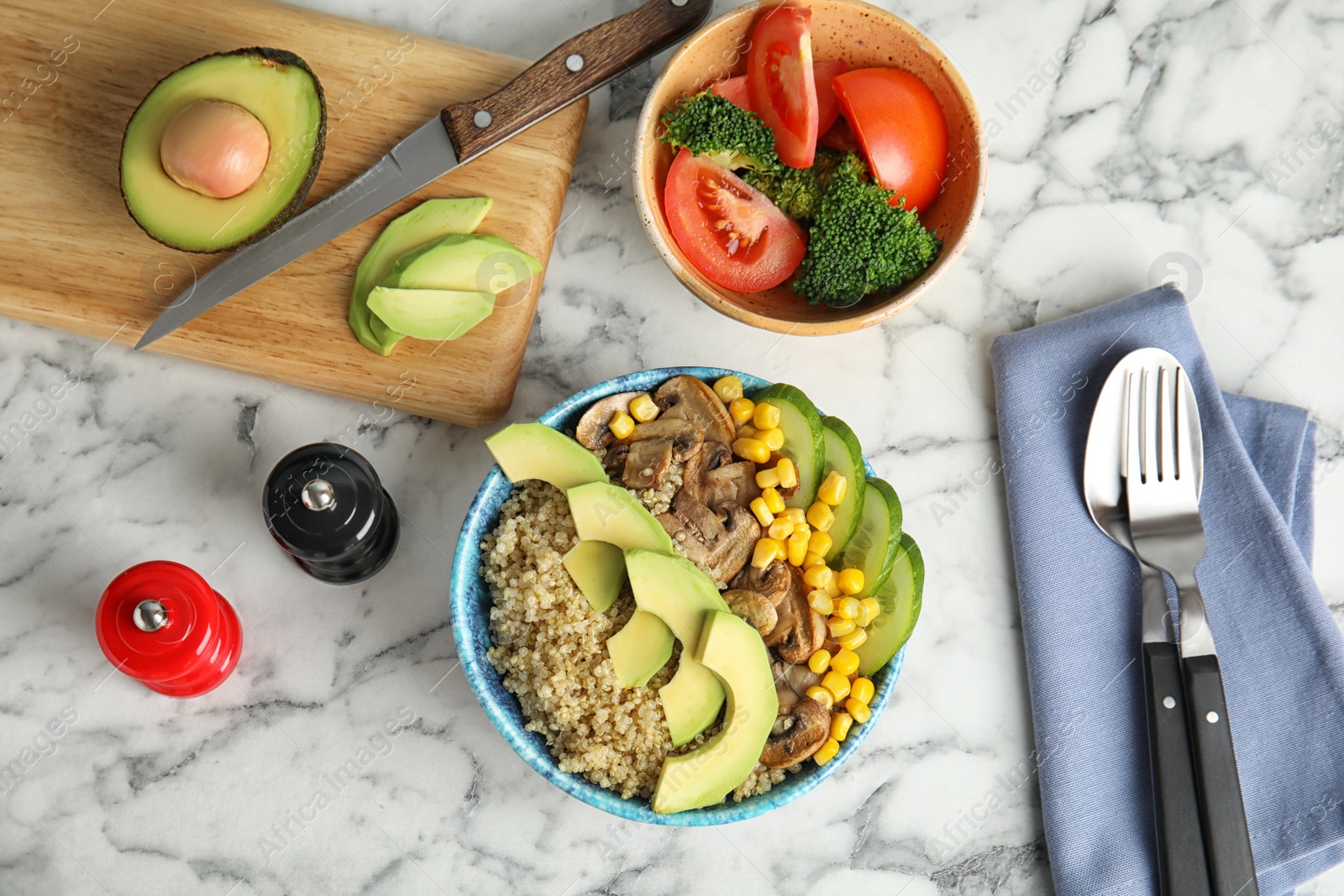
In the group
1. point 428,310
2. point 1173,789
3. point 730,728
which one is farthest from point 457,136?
point 1173,789

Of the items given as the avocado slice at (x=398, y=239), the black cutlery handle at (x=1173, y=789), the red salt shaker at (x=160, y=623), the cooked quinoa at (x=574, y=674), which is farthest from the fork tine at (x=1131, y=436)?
the red salt shaker at (x=160, y=623)

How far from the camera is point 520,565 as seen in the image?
1.65m

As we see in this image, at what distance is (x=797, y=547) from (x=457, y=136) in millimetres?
965

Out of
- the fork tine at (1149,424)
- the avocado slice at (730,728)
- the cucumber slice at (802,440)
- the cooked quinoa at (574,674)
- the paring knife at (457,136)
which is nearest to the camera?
the avocado slice at (730,728)

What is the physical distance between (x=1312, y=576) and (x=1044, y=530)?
56cm

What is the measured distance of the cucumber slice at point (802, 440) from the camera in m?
1.67

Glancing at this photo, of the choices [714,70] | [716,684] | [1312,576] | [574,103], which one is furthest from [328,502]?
[1312,576]

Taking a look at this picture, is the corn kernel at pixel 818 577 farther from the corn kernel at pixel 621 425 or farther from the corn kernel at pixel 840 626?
the corn kernel at pixel 621 425

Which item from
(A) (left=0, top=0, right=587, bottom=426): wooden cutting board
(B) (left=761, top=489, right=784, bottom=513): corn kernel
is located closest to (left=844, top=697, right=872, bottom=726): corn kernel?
(B) (left=761, top=489, right=784, bottom=513): corn kernel

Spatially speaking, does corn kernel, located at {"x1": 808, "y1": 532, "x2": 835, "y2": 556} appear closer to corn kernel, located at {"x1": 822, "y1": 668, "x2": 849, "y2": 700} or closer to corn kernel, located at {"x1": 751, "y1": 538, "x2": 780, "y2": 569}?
corn kernel, located at {"x1": 751, "y1": 538, "x2": 780, "y2": 569}

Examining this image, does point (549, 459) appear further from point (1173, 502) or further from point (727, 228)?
point (1173, 502)

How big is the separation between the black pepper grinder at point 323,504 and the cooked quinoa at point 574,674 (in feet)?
0.78

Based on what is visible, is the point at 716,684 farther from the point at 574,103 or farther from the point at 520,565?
Answer: the point at 574,103

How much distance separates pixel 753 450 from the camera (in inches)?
65.7
